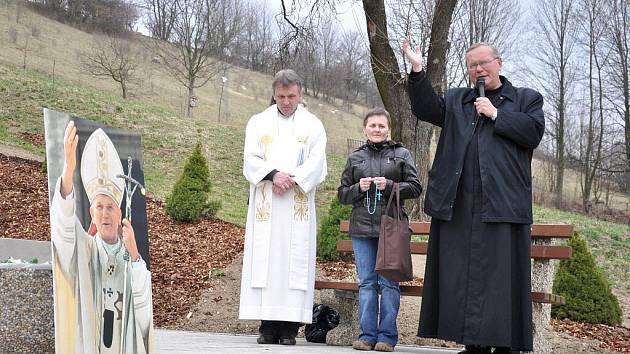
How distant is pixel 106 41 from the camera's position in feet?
157

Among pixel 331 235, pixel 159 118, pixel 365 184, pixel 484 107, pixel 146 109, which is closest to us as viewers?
pixel 484 107

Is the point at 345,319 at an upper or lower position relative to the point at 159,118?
lower

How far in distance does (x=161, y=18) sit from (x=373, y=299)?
40.3 meters

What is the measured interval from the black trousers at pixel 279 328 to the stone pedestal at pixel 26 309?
2460mm

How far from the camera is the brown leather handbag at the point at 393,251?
5492 mm

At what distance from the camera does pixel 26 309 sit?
151 inches

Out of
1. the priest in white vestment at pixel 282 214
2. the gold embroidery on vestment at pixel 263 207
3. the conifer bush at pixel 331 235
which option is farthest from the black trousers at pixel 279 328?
the conifer bush at pixel 331 235

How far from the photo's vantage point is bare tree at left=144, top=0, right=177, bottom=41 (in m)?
41.7

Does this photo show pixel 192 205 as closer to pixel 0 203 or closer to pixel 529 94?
pixel 0 203

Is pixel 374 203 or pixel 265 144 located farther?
pixel 265 144

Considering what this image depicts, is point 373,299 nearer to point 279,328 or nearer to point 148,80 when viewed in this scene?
point 279,328

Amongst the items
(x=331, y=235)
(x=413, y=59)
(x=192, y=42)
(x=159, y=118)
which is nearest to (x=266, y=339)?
(x=413, y=59)

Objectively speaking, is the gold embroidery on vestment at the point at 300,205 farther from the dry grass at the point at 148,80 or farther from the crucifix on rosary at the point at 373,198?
the dry grass at the point at 148,80

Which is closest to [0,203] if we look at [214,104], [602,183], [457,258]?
[457,258]
